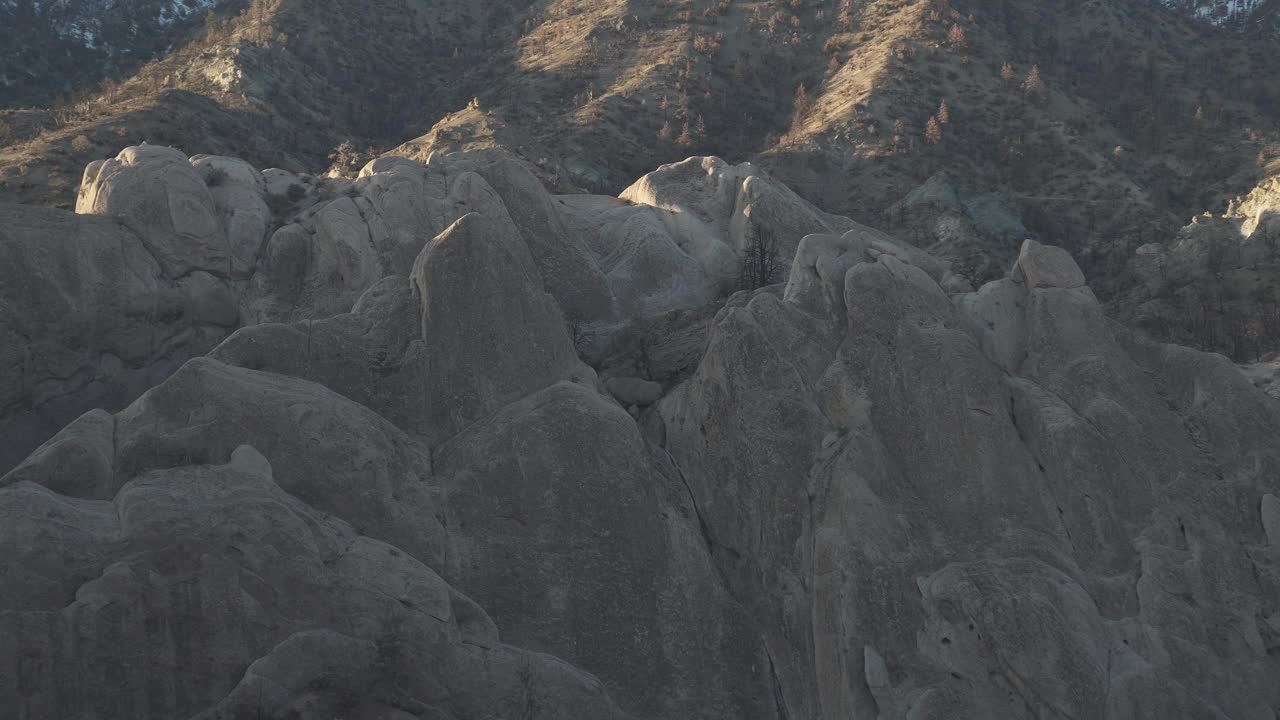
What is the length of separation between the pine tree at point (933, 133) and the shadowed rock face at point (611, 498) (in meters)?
36.9

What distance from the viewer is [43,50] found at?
82188 mm

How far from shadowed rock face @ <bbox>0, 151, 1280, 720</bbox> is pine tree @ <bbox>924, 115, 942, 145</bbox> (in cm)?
3689

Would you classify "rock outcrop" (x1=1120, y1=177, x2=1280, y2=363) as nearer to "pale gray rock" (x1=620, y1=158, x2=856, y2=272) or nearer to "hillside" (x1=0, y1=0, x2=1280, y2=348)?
"hillside" (x1=0, y1=0, x2=1280, y2=348)

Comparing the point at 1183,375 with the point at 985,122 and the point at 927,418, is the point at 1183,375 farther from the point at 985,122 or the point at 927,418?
the point at 985,122

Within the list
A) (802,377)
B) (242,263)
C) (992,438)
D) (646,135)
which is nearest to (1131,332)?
(992,438)

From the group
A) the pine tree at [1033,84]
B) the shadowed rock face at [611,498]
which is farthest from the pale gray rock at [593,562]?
the pine tree at [1033,84]

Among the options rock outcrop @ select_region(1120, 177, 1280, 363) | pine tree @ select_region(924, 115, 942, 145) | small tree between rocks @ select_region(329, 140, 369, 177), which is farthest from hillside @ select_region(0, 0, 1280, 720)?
pine tree @ select_region(924, 115, 942, 145)

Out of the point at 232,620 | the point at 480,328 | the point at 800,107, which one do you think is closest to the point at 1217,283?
the point at 800,107

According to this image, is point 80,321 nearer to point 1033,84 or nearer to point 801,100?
point 801,100

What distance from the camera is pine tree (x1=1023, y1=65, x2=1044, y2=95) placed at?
2581 inches

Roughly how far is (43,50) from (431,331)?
241ft

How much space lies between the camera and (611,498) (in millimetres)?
20828

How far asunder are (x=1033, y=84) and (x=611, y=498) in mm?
53066

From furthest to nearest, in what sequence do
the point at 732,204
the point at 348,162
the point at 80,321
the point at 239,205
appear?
the point at 348,162 → the point at 732,204 → the point at 239,205 → the point at 80,321
